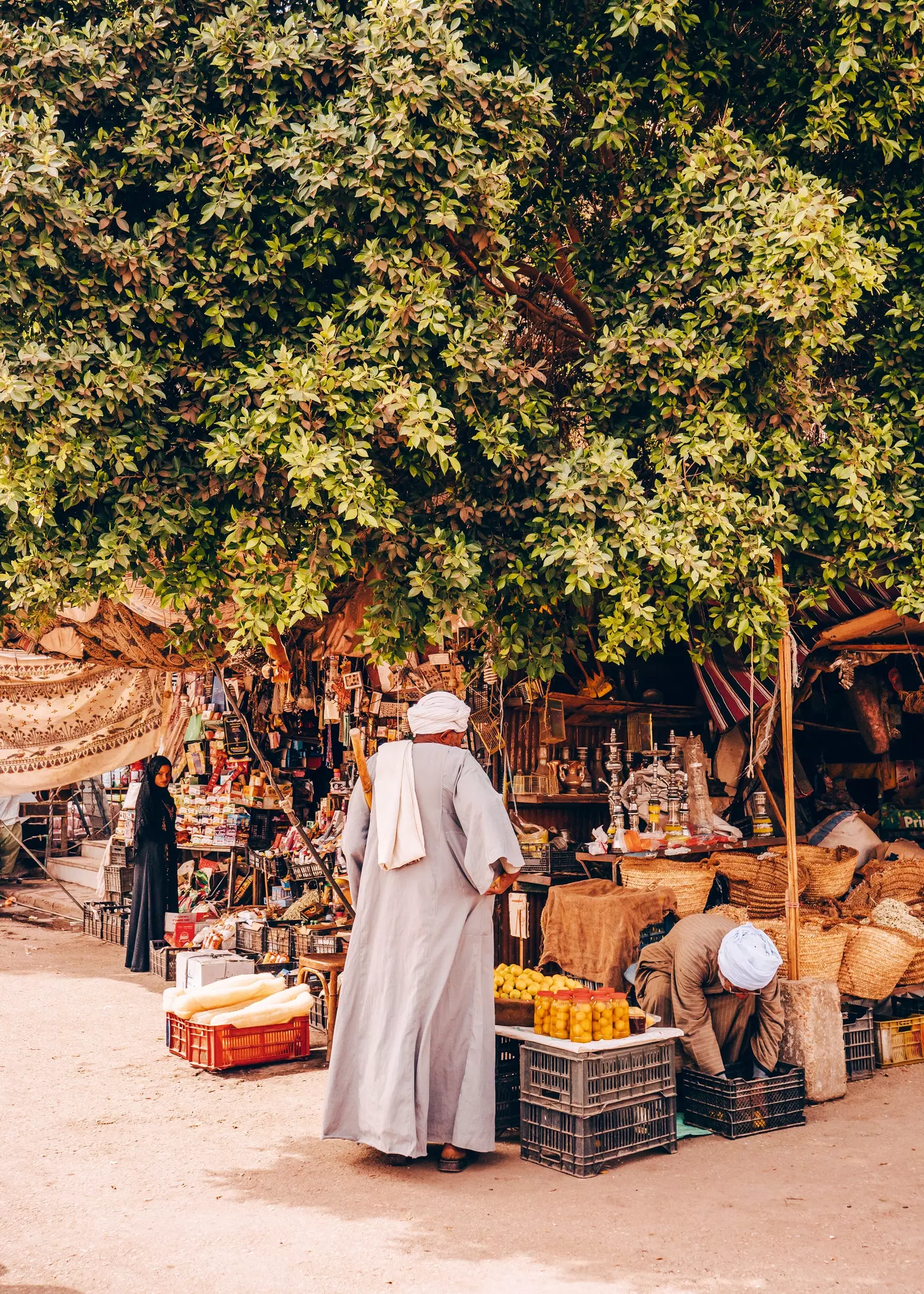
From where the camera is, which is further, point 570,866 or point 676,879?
point 570,866

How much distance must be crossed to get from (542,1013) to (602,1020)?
31 centimetres

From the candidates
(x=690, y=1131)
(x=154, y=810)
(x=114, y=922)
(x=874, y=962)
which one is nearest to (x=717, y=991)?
(x=690, y=1131)

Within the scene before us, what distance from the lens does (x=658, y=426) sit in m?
6.01

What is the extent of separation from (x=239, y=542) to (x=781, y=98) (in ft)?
13.3

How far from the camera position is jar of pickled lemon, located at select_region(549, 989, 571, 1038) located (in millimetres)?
5336

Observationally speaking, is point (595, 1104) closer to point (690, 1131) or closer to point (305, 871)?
point (690, 1131)

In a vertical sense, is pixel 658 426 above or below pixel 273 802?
above

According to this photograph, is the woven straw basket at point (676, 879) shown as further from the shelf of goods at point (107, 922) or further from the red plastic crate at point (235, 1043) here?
the shelf of goods at point (107, 922)

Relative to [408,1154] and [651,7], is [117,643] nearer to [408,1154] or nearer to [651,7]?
[408,1154]

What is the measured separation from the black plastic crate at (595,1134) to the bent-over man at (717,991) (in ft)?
1.40

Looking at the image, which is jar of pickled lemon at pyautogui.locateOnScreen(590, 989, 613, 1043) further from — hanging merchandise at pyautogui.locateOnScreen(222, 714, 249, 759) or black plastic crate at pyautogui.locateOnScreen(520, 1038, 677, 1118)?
hanging merchandise at pyautogui.locateOnScreen(222, 714, 249, 759)

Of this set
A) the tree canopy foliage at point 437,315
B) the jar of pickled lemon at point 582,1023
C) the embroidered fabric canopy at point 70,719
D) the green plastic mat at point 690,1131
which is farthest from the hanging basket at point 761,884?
the embroidered fabric canopy at point 70,719

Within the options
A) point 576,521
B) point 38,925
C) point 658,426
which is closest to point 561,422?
point 658,426

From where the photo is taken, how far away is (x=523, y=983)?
20.6 ft
